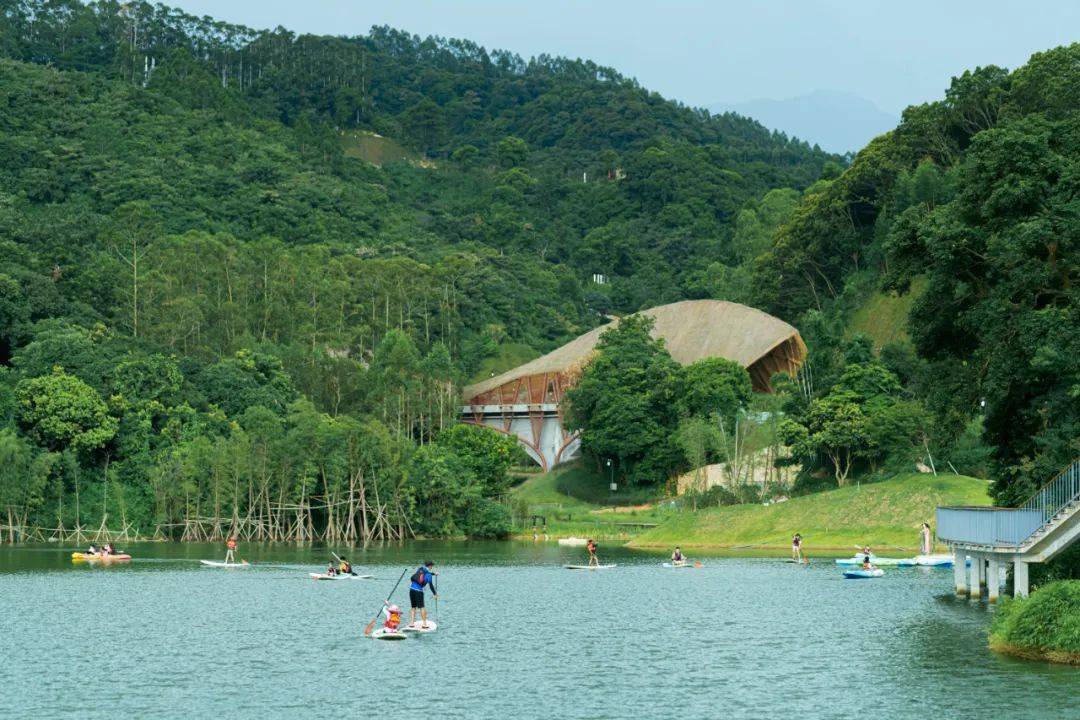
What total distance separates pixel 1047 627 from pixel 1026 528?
25.3ft

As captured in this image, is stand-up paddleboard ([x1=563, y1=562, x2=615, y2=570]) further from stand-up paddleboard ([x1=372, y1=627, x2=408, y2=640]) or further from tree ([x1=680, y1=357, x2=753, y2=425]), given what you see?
tree ([x1=680, y1=357, x2=753, y2=425])

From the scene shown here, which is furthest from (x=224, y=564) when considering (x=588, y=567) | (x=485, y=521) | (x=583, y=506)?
(x=583, y=506)

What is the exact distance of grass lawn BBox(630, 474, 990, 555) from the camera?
74375mm

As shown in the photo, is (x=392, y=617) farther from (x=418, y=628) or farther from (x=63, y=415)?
→ (x=63, y=415)

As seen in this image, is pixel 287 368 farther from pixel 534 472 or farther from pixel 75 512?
pixel 75 512

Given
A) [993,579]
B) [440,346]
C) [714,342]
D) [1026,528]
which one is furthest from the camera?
[440,346]

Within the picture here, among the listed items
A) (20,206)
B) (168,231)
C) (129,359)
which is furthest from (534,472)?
(20,206)

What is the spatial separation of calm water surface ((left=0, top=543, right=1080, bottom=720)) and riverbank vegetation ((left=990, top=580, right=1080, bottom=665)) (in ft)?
1.98

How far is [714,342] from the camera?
413ft

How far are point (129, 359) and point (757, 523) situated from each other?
44.9m

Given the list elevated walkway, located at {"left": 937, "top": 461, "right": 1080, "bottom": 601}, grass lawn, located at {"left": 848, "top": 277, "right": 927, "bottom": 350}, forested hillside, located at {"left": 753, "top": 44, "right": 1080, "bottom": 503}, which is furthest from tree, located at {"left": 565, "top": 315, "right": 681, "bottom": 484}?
elevated walkway, located at {"left": 937, "top": 461, "right": 1080, "bottom": 601}

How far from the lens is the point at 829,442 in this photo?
90188 millimetres

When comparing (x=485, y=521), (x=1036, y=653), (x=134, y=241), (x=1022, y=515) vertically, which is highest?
(x=134, y=241)

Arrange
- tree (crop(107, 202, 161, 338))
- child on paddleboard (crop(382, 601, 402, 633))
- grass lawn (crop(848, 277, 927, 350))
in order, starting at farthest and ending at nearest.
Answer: tree (crop(107, 202, 161, 338)), grass lawn (crop(848, 277, 927, 350)), child on paddleboard (crop(382, 601, 402, 633))
